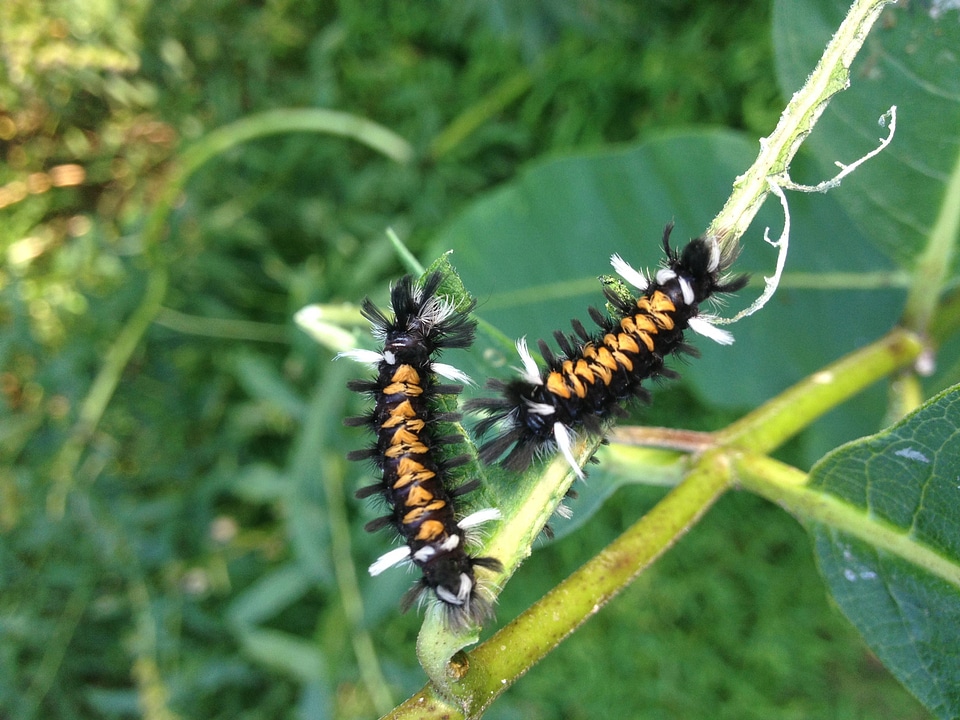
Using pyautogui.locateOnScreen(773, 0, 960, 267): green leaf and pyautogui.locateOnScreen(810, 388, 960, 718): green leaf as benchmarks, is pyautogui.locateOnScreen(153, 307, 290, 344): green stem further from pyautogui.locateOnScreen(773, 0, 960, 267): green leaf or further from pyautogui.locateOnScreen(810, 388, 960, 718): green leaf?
pyautogui.locateOnScreen(810, 388, 960, 718): green leaf

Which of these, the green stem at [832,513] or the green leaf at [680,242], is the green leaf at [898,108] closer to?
the green leaf at [680,242]

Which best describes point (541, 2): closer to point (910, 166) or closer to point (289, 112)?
point (289, 112)

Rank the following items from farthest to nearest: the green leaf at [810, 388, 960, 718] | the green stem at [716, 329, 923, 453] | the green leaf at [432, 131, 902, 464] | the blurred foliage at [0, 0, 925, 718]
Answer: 1. the blurred foliage at [0, 0, 925, 718]
2. the green leaf at [432, 131, 902, 464]
3. the green stem at [716, 329, 923, 453]
4. the green leaf at [810, 388, 960, 718]

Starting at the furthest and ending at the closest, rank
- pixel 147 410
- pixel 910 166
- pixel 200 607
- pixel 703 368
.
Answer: pixel 200 607
pixel 147 410
pixel 703 368
pixel 910 166

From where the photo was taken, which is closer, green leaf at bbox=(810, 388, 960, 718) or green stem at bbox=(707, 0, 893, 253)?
green stem at bbox=(707, 0, 893, 253)

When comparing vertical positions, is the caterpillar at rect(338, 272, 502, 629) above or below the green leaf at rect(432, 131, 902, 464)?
below

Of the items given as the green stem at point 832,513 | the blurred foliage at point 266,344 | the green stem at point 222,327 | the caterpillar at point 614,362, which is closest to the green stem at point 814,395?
the green stem at point 832,513

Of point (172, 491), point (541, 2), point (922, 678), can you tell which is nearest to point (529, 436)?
point (922, 678)

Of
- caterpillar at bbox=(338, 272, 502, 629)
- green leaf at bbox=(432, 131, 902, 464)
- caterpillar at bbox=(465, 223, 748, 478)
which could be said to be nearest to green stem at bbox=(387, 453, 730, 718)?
caterpillar at bbox=(338, 272, 502, 629)
